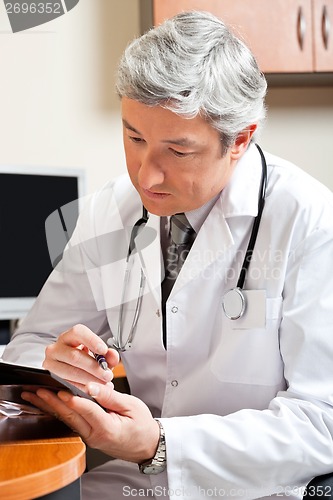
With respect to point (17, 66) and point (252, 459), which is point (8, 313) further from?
point (252, 459)

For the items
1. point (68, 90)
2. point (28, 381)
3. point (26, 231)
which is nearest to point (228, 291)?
point (28, 381)

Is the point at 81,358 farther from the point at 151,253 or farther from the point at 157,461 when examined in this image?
the point at 151,253

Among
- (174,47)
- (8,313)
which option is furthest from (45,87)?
(174,47)

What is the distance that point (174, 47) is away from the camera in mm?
1292

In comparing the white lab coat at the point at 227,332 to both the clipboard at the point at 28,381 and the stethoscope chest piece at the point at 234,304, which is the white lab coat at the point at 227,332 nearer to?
the stethoscope chest piece at the point at 234,304

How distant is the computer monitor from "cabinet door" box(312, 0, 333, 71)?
2.92 feet

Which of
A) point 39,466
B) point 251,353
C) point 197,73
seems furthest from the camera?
point 251,353

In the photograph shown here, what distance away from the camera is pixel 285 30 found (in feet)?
8.33

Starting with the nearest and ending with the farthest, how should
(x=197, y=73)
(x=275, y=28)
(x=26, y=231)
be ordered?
(x=197, y=73)
(x=26, y=231)
(x=275, y=28)

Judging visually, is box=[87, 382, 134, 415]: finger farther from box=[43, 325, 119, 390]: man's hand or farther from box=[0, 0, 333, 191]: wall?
box=[0, 0, 333, 191]: wall

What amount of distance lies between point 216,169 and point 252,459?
48 centimetres

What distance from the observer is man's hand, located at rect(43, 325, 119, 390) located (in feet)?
3.84

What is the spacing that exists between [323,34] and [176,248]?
4.41ft

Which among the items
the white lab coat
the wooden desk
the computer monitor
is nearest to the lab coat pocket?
the white lab coat
